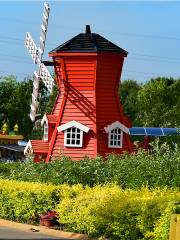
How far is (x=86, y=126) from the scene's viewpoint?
23531mm

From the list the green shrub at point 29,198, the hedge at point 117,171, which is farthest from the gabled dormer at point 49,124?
the green shrub at point 29,198

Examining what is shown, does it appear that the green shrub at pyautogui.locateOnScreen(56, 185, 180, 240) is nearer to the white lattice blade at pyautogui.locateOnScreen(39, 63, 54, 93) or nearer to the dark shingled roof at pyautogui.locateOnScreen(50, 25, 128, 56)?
the dark shingled roof at pyautogui.locateOnScreen(50, 25, 128, 56)

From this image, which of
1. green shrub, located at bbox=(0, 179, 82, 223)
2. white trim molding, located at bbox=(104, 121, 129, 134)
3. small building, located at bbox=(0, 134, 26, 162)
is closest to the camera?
green shrub, located at bbox=(0, 179, 82, 223)

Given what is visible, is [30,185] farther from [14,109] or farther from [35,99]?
[14,109]

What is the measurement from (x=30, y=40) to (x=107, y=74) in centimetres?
627

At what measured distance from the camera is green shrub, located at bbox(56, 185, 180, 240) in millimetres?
10969

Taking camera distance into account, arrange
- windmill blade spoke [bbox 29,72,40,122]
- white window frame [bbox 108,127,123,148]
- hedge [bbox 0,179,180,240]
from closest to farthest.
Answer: hedge [bbox 0,179,180,240], white window frame [bbox 108,127,123,148], windmill blade spoke [bbox 29,72,40,122]

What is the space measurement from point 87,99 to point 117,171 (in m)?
7.29

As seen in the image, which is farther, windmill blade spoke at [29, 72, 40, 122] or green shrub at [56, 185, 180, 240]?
windmill blade spoke at [29, 72, 40, 122]

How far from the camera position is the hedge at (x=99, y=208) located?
11.1 metres

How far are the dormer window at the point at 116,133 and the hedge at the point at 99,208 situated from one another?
8.01 meters

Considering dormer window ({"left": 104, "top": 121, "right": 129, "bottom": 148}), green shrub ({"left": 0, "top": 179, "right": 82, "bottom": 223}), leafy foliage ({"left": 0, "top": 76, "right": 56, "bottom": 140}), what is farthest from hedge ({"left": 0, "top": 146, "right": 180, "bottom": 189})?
leafy foliage ({"left": 0, "top": 76, "right": 56, "bottom": 140})

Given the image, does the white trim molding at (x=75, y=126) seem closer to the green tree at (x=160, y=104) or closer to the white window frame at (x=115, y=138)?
the white window frame at (x=115, y=138)

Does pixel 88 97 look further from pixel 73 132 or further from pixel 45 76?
pixel 45 76
